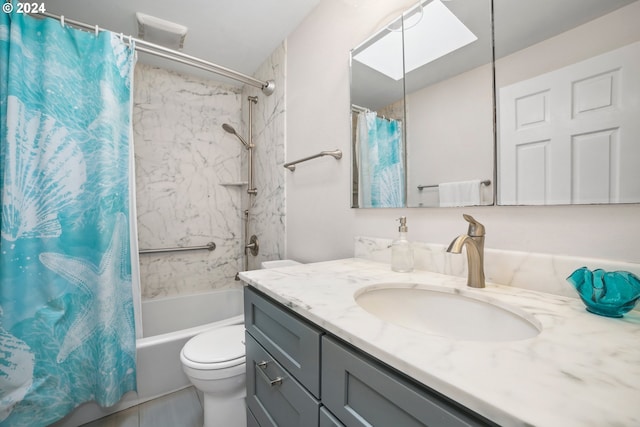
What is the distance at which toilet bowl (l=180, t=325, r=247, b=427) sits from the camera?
3.61ft

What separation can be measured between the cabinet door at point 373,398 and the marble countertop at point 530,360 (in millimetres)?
30

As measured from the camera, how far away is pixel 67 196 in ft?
3.99

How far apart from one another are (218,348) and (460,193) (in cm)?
123

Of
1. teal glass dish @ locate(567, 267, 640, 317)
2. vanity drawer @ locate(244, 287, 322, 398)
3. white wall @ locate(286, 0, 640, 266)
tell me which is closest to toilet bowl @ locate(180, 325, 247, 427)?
vanity drawer @ locate(244, 287, 322, 398)

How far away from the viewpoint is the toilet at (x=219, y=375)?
1102mm

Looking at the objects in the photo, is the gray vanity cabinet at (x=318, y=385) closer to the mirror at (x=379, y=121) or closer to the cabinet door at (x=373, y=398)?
the cabinet door at (x=373, y=398)

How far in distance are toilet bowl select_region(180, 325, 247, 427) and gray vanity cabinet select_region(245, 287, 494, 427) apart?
0.27 m

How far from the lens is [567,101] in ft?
2.09

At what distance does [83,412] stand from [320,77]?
212 cm

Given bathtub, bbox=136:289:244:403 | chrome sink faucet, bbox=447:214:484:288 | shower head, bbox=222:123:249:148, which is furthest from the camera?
shower head, bbox=222:123:249:148

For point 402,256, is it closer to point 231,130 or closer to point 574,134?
point 574,134

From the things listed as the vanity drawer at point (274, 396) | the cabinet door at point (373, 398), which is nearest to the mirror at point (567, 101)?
the cabinet door at point (373, 398)

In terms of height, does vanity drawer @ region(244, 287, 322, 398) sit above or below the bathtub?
above

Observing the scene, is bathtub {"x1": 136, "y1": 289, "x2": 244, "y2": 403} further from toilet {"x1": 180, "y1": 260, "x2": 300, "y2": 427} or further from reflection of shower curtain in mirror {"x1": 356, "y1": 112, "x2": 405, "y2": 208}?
reflection of shower curtain in mirror {"x1": 356, "y1": 112, "x2": 405, "y2": 208}
